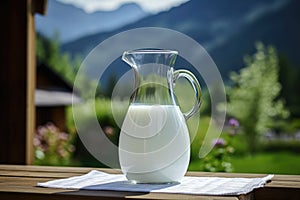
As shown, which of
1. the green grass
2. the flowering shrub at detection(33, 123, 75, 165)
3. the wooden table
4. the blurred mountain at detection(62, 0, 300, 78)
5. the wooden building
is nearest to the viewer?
the wooden table

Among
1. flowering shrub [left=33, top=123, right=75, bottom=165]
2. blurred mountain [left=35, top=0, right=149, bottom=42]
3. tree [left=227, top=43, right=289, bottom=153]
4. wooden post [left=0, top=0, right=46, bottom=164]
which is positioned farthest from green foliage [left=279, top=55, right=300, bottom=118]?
wooden post [left=0, top=0, right=46, bottom=164]

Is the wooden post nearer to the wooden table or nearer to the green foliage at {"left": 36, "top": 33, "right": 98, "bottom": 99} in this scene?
the wooden table

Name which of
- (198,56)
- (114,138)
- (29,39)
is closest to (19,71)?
(29,39)

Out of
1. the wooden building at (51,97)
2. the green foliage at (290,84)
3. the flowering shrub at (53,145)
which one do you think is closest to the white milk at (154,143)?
the green foliage at (290,84)

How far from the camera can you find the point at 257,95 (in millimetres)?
4977

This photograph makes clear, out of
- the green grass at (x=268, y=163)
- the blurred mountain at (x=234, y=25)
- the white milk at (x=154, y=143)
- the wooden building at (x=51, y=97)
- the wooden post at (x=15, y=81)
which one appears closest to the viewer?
the white milk at (x=154, y=143)

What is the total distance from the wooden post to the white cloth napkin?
1365 mm

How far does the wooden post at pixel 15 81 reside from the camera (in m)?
2.87

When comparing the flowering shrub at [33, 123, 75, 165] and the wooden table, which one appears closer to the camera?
the wooden table

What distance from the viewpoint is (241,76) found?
5.03m

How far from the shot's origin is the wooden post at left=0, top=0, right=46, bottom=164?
113 inches

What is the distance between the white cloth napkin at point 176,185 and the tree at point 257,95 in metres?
3.39

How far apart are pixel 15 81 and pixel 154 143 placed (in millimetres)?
1664

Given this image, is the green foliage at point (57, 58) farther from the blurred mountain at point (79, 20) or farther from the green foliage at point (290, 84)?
the green foliage at point (290, 84)
